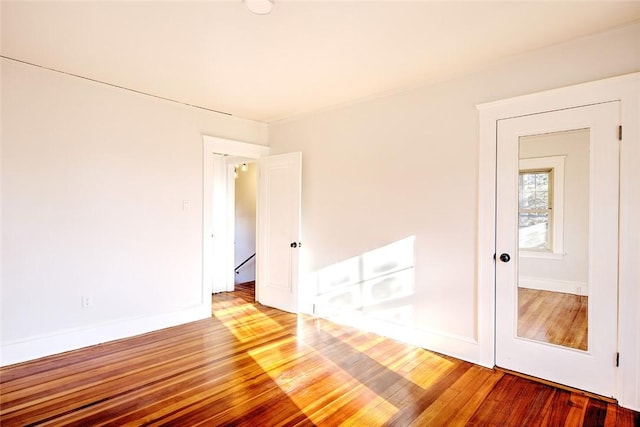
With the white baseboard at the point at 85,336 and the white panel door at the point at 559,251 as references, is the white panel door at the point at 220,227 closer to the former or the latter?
the white baseboard at the point at 85,336

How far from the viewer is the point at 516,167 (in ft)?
9.18

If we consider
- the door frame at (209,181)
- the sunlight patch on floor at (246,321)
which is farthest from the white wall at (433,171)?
the door frame at (209,181)

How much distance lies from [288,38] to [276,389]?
8.64 ft

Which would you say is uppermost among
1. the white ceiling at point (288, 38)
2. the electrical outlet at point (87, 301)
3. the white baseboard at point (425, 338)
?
the white ceiling at point (288, 38)

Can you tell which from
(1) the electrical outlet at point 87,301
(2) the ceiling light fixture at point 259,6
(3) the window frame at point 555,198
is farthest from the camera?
(1) the electrical outlet at point 87,301

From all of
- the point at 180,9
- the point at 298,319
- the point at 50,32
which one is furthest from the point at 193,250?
the point at 180,9

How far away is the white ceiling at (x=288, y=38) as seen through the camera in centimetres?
216

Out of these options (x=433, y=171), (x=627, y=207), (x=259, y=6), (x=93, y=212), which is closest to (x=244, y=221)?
(x=93, y=212)

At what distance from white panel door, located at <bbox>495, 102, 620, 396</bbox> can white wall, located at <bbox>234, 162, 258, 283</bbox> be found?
470cm

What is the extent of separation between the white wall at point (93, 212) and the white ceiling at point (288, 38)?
372mm

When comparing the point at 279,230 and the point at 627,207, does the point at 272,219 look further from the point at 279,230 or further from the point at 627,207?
the point at 627,207

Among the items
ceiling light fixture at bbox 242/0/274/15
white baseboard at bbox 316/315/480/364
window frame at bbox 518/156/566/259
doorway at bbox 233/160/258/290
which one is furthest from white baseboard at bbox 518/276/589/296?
doorway at bbox 233/160/258/290

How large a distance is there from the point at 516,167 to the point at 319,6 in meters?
2.00

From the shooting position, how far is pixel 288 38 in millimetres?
2510
